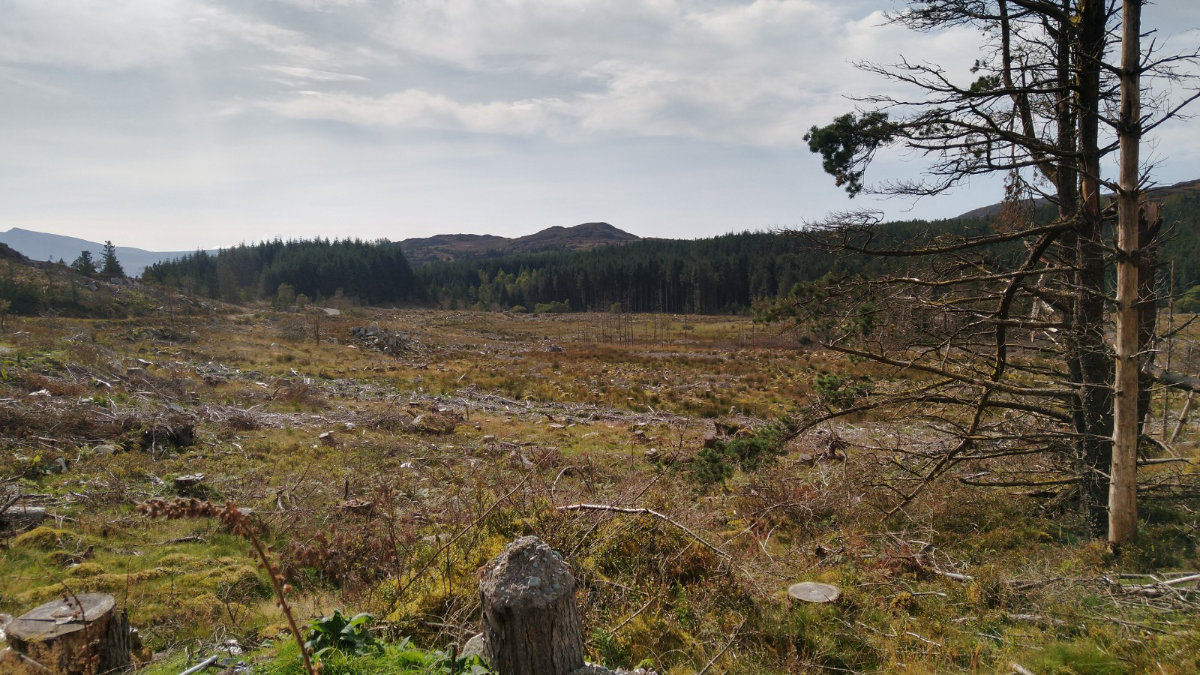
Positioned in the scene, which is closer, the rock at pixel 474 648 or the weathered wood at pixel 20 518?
the rock at pixel 474 648

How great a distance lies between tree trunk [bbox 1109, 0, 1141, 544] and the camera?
519 cm

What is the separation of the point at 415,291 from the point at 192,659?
10203cm

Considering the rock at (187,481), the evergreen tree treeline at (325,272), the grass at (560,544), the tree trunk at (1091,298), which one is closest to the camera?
the grass at (560,544)

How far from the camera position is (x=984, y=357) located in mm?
7133

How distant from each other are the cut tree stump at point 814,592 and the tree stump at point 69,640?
472cm

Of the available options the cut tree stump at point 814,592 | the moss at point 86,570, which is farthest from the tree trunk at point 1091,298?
the moss at point 86,570

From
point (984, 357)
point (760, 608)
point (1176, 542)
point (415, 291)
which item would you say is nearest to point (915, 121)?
point (984, 357)

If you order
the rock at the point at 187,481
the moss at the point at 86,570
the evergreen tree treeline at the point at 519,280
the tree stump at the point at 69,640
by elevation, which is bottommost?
the rock at the point at 187,481

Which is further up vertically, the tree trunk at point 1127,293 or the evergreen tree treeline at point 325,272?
the evergreen tree treeline at point 325,272

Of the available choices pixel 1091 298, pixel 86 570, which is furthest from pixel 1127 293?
pixel 86 570

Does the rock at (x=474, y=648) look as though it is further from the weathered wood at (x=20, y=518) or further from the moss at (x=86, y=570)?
the weathered wood at (x=20, y=518)

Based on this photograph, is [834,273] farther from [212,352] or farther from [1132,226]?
[212,352]

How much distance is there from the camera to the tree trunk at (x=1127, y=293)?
5.19 metres

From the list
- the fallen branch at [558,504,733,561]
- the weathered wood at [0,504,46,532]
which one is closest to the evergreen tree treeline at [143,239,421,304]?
the weathered wood at [0,504,46,532]
